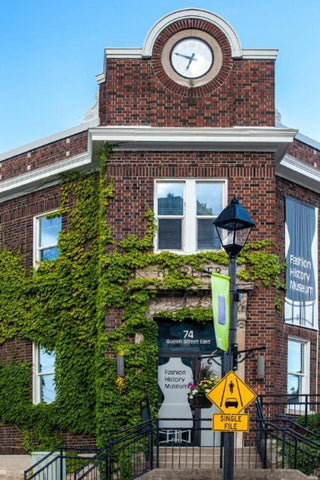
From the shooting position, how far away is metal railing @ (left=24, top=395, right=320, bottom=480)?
20.1 m

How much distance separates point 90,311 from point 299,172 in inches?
244

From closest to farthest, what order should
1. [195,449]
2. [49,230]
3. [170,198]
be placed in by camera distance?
[195,449] → [170,198] → [49,230]

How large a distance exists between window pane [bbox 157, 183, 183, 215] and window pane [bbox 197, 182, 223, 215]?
43 centimetres

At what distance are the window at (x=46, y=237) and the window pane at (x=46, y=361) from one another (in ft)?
7.90

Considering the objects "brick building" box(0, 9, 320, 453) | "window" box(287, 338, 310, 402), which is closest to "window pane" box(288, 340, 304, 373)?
"window" box(287, 338, 310, 402)

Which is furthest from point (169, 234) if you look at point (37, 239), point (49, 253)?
point (37, 239)

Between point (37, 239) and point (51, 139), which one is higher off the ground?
point (51, 139)

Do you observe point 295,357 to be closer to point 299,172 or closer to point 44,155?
point 299,172

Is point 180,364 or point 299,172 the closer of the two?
point 180,364

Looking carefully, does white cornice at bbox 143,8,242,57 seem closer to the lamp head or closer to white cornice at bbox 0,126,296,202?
white cornice at bbox 0,126,296,202

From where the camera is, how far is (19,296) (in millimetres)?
26734

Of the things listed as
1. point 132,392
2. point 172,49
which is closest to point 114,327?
point 132,392

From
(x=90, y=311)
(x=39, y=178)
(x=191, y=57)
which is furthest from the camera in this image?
(x=39, y=178)

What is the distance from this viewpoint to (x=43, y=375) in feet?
84.9
